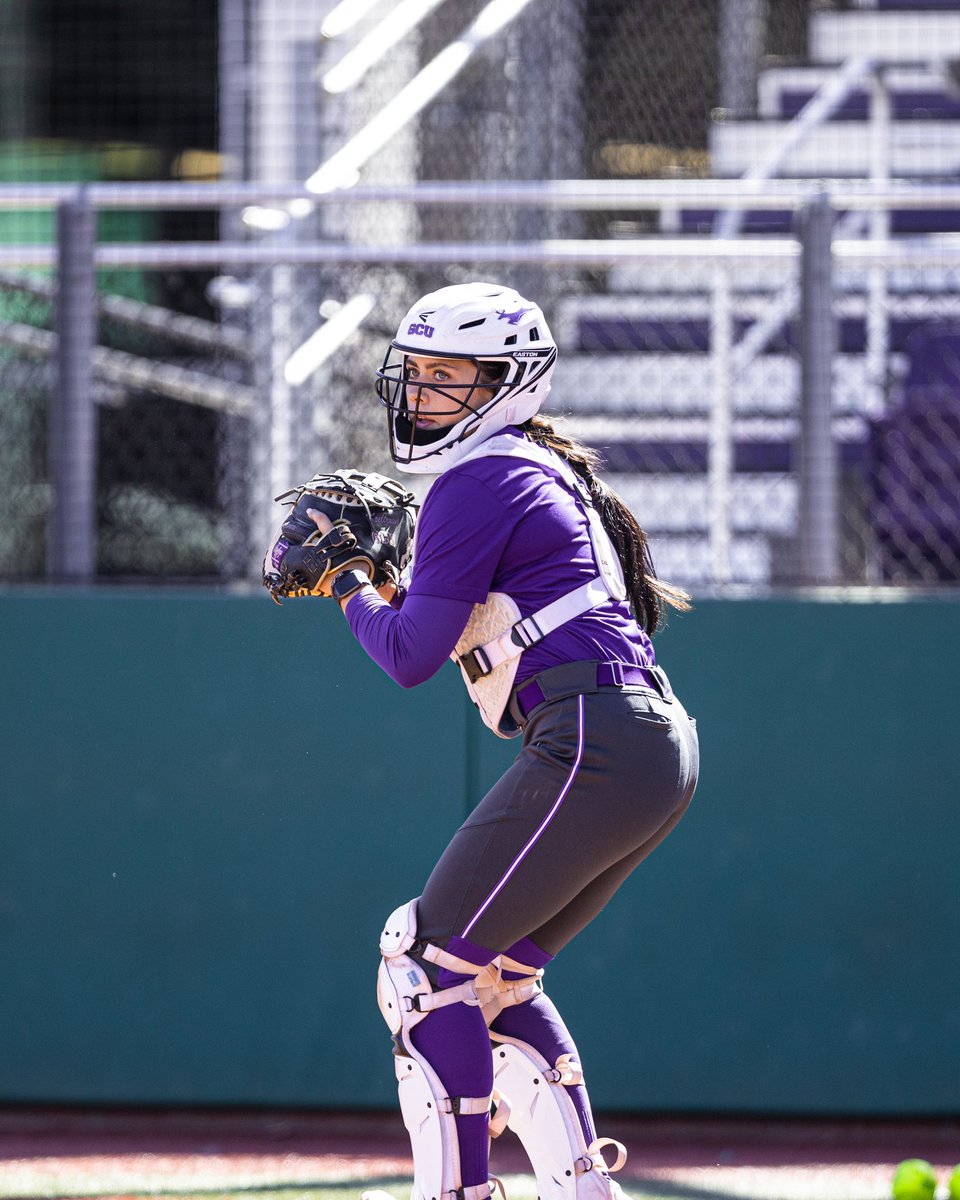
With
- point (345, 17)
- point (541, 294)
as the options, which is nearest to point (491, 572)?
point (541, 294)

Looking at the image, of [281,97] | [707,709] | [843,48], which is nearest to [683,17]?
[281,97]

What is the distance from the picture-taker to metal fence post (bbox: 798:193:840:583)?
17.4 feet

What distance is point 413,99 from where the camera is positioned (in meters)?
7.30

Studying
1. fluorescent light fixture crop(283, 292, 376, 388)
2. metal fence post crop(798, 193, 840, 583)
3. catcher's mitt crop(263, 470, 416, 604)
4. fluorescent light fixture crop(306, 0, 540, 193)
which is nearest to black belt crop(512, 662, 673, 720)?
catcher's mitt crop(263, 470, 416, 604)

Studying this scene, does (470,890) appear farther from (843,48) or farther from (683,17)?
(843,48)

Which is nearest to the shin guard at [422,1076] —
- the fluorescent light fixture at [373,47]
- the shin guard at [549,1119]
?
the shin guard at [549,1119]

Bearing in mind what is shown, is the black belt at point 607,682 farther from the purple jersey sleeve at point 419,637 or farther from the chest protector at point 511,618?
the purple jersey sleeve at point 419,637

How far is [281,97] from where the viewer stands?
8242 millimetres

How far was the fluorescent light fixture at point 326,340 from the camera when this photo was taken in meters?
5.71

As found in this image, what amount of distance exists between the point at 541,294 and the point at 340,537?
10.9ft

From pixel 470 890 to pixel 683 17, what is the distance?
226 inches

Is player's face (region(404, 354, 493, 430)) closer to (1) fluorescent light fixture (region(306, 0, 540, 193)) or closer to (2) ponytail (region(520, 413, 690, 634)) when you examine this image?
(2) ponytail (region(520, 413, 690, 634))

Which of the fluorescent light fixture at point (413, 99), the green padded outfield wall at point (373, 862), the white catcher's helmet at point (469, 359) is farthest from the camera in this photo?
the fluorescent light fixture at point (413, 99)

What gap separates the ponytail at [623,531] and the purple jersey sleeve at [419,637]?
54 cm
